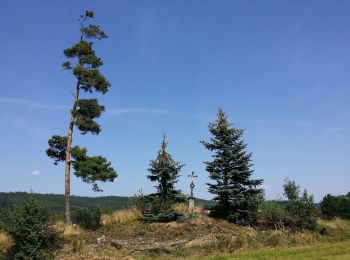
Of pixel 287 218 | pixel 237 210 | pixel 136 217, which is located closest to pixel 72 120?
pixel 136 217

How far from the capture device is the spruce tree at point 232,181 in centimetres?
2398

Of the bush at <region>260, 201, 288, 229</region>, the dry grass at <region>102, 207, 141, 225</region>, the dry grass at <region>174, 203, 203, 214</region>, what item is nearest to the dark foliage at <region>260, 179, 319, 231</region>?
the bush at <region>260, 201, 288, 229</region>

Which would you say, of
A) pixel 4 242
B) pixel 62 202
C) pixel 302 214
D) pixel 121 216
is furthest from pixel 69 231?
pixel 62 202

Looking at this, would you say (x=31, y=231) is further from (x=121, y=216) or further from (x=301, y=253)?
(x=301, y=253)

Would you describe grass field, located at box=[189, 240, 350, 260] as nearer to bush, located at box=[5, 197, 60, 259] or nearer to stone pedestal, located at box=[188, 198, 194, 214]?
bush, located at box=[5, 197, 60, 259]

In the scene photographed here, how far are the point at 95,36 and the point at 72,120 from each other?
5.45 metres

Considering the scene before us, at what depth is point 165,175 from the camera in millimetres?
24281

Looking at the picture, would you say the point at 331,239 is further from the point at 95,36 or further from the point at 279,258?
the point at 95,36

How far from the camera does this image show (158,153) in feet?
81.1

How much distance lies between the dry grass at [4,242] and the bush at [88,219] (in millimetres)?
4102

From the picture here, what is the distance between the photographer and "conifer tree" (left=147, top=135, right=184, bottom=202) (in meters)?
24.2

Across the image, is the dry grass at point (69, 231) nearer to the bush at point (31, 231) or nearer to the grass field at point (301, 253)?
the bush at point (31, 231)

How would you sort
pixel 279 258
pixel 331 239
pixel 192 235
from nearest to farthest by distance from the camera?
pixel 279 258 → pixel 192 235 → pixel 331 239

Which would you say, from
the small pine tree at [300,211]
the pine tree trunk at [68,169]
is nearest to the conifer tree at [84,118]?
the pine tree trunk at [68,169]
